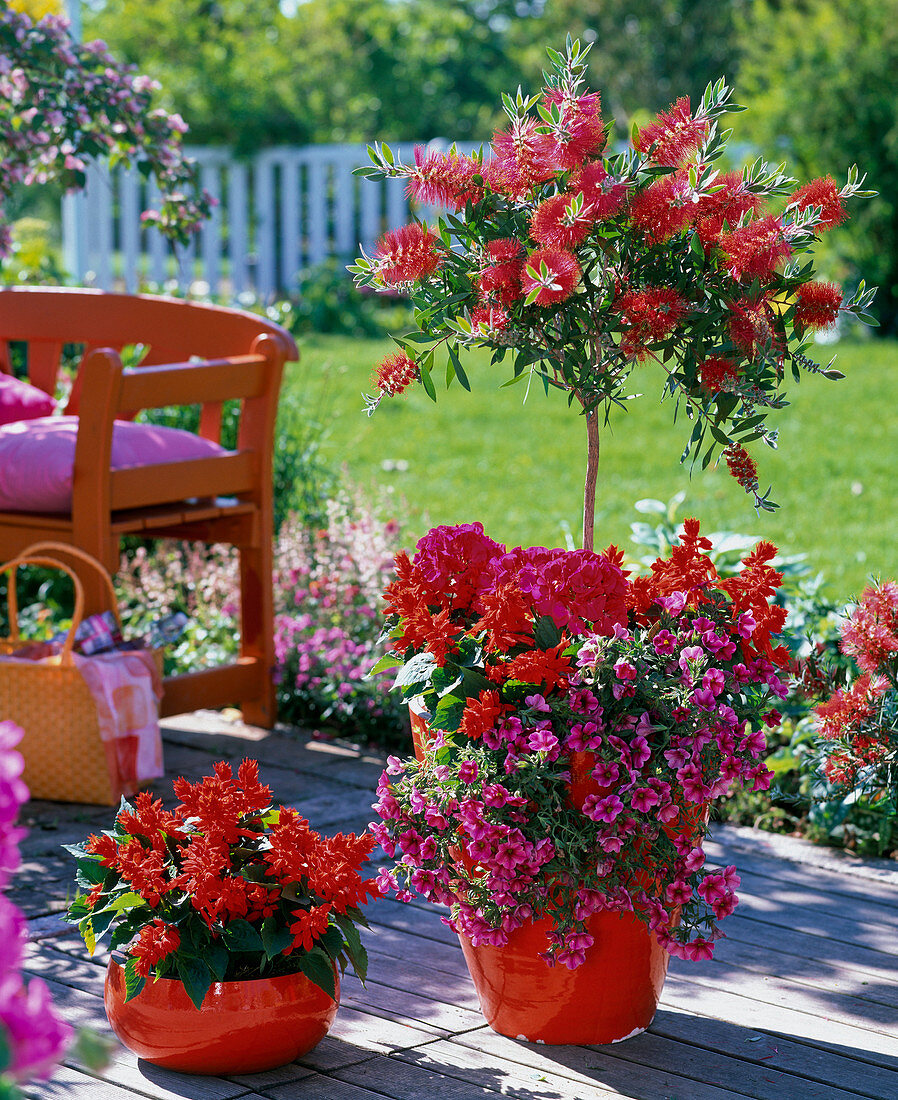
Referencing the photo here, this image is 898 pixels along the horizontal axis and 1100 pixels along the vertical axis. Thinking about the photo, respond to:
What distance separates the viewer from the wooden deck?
2074 mm

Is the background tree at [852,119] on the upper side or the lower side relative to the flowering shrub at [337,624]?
upper

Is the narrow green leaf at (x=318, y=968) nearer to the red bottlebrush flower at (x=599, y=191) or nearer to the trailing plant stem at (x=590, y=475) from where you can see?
the trailing plant stem at (x=590, y=475)

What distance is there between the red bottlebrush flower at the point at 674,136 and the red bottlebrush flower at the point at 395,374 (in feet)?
1.60

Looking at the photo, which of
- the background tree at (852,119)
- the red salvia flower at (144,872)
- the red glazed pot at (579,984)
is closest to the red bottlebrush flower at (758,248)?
the red glazed pot at (579,984)

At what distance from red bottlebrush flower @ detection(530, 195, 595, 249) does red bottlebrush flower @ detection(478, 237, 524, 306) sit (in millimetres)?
47

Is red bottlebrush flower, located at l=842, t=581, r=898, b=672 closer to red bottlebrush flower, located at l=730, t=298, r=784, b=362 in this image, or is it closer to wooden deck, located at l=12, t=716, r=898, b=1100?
wooden deck, located at l=12, t=716, r=898, b=1100

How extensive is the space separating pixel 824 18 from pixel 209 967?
10.4m

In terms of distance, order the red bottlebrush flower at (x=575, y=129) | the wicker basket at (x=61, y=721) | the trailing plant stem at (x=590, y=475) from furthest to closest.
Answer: the wicker basket at (x=61, y=721) → the trailing plant stem at (x=590, y=475) → the red bottlebrush flower at (x=575, y=129)

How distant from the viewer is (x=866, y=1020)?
2.31m

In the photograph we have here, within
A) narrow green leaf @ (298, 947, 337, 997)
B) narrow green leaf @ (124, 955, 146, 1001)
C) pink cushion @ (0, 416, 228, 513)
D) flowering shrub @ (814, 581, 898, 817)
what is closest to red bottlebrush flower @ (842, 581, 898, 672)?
flowering shrub @ (814, 581, 898, 817)

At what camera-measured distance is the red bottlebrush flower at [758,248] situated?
205cm

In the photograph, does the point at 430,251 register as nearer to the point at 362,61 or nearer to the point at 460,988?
the point at 460,988

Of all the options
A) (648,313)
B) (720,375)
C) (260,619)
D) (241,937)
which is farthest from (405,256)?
(260,619)

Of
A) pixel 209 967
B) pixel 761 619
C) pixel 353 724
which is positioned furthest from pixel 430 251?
pixel 353 724
